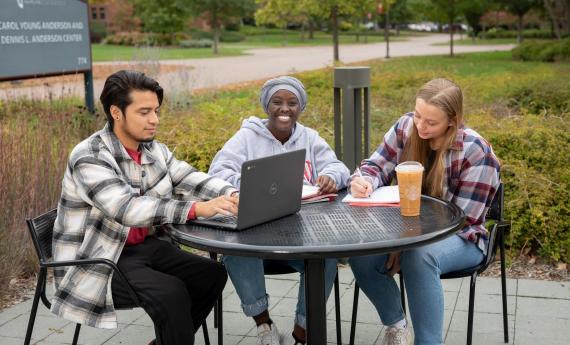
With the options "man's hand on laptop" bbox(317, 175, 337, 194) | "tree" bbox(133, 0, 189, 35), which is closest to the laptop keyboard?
"man's hand on laptop" bbox(317, 175, 337, 194)

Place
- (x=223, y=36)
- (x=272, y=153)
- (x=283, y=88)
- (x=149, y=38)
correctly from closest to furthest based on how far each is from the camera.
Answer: (x=283, y=88)
(x=272, y=153)
(x=149, y=38)
(x=223, y=36)

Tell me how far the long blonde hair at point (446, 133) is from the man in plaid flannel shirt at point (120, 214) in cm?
86

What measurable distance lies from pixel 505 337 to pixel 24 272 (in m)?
2.90

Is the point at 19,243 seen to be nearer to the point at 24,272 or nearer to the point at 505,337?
the point at 24,272

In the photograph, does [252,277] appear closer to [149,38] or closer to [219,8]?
[219,8]

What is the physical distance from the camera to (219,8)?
4050 cm

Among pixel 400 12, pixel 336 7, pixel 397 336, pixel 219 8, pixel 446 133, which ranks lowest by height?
pixel 397 336

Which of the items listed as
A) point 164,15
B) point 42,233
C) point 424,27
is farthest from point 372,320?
point 424,27

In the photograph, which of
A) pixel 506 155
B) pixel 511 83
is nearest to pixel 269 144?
pixel 506 155

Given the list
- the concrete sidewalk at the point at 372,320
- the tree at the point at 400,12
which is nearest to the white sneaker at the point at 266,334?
the concrete sidewalk at the point at 372,320

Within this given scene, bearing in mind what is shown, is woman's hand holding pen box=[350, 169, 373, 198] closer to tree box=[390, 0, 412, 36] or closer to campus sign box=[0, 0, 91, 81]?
campus sign box=[0, 0, 91, 81]

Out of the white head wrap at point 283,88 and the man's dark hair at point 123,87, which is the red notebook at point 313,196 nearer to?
the white head wrap at point 283,88

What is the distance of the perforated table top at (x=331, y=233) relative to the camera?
2.63m

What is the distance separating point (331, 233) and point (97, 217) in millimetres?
945
